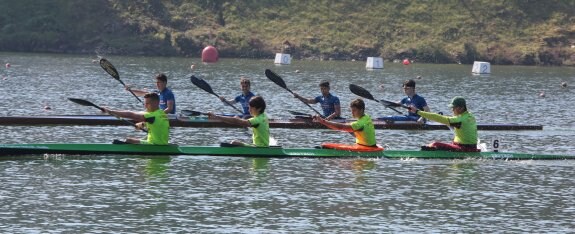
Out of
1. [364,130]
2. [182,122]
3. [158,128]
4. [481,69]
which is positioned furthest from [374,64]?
[158,128]

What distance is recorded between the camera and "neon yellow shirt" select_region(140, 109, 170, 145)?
97.4 ft

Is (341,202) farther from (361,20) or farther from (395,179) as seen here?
(361,20)

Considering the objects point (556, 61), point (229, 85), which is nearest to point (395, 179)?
point (229, 85)

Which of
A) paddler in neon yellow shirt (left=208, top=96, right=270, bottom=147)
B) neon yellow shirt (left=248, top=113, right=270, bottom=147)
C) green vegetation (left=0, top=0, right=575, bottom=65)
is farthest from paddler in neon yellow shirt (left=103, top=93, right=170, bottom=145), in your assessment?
green vegetation (left=0, top=0, right=575, bottom=65)

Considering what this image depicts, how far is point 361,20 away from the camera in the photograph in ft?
366

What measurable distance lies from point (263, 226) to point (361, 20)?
89972 millimetres

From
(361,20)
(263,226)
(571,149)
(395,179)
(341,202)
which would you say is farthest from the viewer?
(361,20)

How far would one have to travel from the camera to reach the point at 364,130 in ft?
101

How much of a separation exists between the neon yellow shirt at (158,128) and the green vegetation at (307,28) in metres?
74.4

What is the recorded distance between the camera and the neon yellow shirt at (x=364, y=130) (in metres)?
30.5

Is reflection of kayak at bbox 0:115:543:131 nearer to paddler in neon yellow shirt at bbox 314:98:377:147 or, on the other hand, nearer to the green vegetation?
paddler in neon yellow shirt at bbox 314:98:377:147

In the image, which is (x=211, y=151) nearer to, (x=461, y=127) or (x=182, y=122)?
(x=461, y=127)

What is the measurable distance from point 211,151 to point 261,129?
1.28 metres

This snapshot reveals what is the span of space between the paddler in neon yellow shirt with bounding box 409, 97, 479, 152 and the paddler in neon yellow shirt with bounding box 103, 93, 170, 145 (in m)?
6.17
